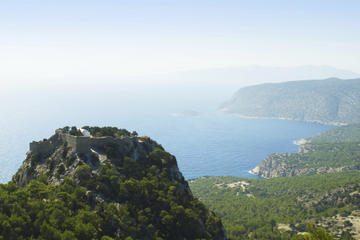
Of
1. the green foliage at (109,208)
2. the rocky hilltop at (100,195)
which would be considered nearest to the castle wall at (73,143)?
the rocky hilltop at (100,195)

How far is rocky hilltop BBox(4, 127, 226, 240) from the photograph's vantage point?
37438 millimetres

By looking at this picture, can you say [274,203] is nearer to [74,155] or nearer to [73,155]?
[74,155]

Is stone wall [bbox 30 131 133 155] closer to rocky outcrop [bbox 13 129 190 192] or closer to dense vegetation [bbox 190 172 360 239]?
rocky outcrop [bbox 13 129 190 192]

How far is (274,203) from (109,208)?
90.9 meters

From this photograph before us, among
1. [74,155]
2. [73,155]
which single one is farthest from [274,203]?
[73,155]

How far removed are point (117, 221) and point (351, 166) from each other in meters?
188

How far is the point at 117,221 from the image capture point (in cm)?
4216

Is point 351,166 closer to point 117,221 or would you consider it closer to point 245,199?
point 245,199

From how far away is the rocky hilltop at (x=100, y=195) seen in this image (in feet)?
123

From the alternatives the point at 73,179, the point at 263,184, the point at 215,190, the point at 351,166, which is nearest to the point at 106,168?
the point at 73,179

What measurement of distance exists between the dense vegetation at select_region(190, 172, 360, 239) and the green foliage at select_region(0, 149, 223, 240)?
28.9 m

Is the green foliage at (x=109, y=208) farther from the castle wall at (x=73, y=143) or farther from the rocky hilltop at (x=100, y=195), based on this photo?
the castle wall at (x=73, y=143)

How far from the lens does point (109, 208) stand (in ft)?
141

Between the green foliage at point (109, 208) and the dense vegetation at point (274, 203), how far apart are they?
2886cm
